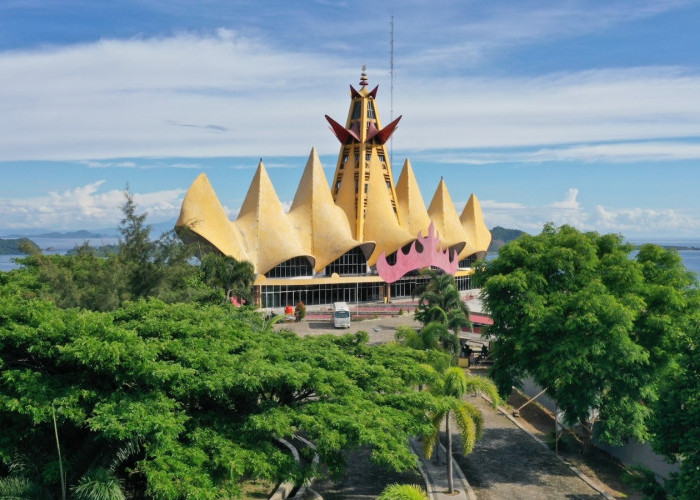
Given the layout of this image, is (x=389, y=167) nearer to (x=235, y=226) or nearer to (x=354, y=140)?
(x=354, y=140)

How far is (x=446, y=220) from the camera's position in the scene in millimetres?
57594

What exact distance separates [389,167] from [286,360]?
41537 millimetres

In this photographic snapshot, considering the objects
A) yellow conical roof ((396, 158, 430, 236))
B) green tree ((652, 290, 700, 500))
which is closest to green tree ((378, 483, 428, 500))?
green tree ((652, 290, 700, 500))

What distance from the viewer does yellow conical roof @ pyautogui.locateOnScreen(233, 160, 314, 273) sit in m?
45.7

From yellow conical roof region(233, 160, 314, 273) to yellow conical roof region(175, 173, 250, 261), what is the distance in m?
1.26

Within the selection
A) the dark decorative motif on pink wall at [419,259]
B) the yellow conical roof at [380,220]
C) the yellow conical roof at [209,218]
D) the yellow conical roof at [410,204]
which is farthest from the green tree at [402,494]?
the yellow conical roof at [410,204]

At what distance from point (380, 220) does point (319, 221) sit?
19.9ft

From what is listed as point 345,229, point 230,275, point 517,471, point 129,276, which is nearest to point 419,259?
point 345,229

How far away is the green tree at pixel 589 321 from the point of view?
1689 cm

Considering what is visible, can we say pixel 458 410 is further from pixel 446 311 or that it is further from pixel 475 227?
pixel 475 227

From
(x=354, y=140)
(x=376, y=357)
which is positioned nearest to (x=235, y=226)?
(x=354, y=140)

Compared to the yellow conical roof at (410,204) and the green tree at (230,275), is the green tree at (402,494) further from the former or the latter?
the yellow conical roof at (410,204)

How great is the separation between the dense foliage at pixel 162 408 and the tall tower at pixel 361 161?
38.0 m

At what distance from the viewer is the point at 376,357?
17.0 metres
